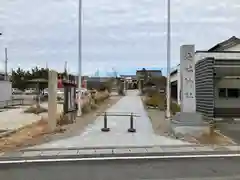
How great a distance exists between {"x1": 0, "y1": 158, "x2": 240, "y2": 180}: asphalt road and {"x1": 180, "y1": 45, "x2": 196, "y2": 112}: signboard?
4797mm

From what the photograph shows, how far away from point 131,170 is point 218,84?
1782 cm

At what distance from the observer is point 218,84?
995 inches

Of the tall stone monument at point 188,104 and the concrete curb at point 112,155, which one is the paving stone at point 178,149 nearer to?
the concrete curb at point 112,155

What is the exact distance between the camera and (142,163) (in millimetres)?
9586

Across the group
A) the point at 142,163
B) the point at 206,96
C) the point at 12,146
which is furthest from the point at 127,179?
the point at 206,96

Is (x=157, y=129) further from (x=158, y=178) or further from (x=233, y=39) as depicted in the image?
(x=233, y=39)

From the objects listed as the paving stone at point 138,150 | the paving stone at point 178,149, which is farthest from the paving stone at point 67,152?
the paving stone at point 178,149

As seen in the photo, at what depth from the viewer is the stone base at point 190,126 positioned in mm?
14180

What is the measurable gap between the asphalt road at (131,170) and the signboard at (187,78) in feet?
15.7

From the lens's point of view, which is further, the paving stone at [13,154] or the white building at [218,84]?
the white building at [218,84]

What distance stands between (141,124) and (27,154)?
28.6 ft

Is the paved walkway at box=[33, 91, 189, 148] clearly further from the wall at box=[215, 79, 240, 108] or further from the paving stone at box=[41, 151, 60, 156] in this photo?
the wall at box=[215, 79, 240, 108]

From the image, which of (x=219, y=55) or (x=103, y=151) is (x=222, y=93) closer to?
(x=219, y=55)

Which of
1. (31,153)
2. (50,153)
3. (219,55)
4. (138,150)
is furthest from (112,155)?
(219,55)
